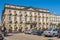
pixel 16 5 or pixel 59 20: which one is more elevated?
pixel 16 5

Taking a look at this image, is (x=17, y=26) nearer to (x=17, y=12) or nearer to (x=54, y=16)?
(x=17, y=12)

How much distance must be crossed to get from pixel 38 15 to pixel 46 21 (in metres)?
4.99

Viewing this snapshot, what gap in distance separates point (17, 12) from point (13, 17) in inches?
121

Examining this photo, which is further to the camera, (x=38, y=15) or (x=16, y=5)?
(x=38, y=15)

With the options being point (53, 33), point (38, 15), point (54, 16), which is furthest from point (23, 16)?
point (53, 33)

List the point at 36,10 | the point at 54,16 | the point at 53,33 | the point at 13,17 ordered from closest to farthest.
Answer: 1. the point at 53,33
2. the point at 13,17
3. the point at 36,10
4. the point at 54,16

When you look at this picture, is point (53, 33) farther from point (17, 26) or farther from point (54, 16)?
point (54, 16)

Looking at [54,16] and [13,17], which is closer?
[13,17]

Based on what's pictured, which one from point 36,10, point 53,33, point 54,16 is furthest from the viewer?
point 54,16

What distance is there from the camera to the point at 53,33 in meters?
28.7

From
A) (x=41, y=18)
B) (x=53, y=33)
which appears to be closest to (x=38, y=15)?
(x=41, y=18)

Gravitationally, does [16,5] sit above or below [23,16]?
above

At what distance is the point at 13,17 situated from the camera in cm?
7238

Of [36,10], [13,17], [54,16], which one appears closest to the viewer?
[13,17]
